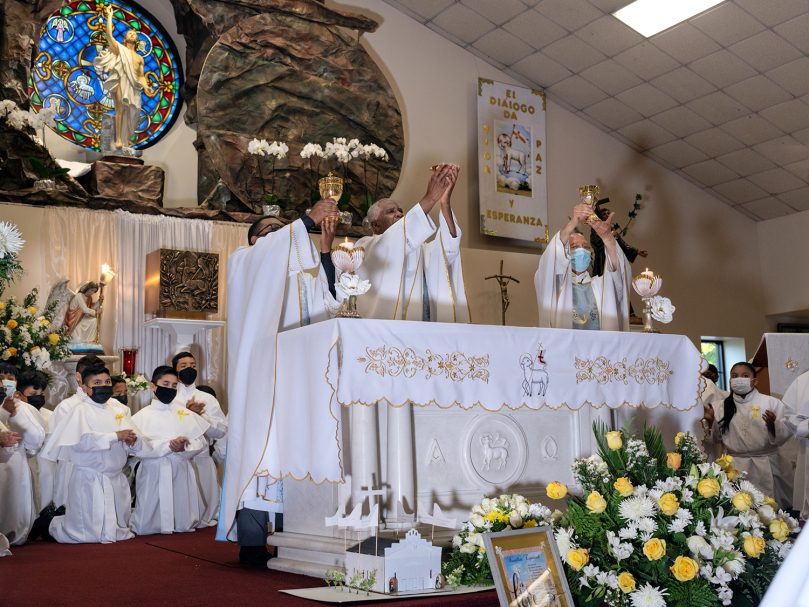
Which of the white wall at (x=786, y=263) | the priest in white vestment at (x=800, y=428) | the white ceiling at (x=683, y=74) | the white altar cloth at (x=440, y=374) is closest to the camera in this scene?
the white altar cloth at (x=440, y=374)

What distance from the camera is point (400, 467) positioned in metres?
5.02

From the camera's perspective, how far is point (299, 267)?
574 cm

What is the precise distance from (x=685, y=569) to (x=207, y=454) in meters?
6.76

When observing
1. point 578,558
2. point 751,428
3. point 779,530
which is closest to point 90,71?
point 751,428

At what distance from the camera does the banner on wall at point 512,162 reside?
46.1 feet

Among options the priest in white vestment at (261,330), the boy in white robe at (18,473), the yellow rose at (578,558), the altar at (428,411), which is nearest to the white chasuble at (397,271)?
the priest in white vestment at (261,330)

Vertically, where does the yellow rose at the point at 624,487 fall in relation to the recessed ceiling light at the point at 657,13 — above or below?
below

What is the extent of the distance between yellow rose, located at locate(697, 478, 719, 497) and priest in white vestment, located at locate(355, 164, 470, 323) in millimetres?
2580

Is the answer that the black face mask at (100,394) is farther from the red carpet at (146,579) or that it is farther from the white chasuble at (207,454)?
the red carpet at (146,579)

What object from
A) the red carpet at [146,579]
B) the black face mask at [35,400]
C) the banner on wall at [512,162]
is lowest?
the red carpet at [146,579]

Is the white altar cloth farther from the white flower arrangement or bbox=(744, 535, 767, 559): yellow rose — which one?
bbox=(744, 535, 767, 559): yellow rose

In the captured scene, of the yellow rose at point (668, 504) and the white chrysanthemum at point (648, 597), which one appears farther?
the yellow rose at point (668, 504)

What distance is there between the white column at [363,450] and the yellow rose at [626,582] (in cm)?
163

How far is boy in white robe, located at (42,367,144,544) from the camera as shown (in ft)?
25.4
